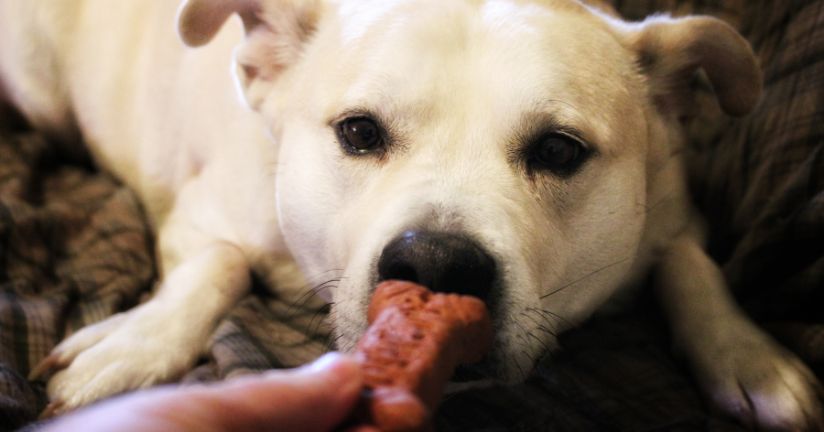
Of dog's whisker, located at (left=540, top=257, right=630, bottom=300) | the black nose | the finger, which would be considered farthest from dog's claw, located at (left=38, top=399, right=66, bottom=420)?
dog's whisker, located at (left=540, top=257, right=630, bottom=300)

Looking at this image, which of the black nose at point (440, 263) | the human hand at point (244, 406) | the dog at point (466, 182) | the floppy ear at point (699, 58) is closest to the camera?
the human hand at point (244, 406)

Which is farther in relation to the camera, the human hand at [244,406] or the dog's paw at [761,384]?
the dog's paw at [761,384]

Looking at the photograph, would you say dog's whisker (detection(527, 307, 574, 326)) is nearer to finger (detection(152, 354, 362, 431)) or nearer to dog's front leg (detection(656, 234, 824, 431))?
dog's front leg (detection(656, 234, 824, 431))

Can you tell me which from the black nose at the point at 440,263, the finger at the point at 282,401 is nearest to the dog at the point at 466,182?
the black nose at the point at 440,263

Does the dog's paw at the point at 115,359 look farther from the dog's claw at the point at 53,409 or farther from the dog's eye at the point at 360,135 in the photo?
the dog's eye at the point at 360,135

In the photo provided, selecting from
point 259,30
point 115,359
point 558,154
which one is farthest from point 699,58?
point 115,359

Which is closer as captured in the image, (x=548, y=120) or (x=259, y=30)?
(x=548, y=120)

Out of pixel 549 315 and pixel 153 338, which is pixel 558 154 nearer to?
pixel 549 315
